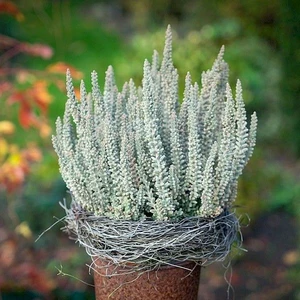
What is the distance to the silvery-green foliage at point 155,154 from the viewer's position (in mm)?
1499

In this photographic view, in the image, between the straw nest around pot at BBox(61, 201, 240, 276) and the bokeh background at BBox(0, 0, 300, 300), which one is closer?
the straw nest around pot at BBox(61, 201, 240, 276)

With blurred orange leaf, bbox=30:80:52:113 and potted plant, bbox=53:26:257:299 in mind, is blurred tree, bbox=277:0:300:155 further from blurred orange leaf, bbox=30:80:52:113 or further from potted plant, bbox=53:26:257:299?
potted plant, bbox=53:26:257:299

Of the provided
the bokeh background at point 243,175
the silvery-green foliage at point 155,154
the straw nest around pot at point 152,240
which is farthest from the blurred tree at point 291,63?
the straw nest around pot at point 152,240

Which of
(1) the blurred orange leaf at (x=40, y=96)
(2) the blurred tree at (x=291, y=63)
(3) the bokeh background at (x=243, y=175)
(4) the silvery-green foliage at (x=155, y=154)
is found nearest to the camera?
(4) the silvery-green foliage at (x=155, y=154)

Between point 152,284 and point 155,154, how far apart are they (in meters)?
0.35

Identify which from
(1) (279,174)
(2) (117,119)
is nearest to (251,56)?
(1) (279,174)

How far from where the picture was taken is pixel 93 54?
9320 millimetres

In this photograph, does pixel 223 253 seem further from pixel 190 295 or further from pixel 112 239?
pixel 112 239

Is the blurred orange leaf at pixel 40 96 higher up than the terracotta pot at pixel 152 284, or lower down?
higher up

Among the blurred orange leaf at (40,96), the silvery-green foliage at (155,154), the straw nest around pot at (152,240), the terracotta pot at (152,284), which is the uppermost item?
the blurred orange leaf at (40,96)

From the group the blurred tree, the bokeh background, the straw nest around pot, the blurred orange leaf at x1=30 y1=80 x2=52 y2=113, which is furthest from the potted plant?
the blurred tree

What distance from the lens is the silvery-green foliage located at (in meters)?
1.50

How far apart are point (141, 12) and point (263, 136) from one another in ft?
13.0

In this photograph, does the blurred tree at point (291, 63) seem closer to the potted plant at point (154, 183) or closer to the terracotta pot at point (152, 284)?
the potted plant at point (154, 183)
